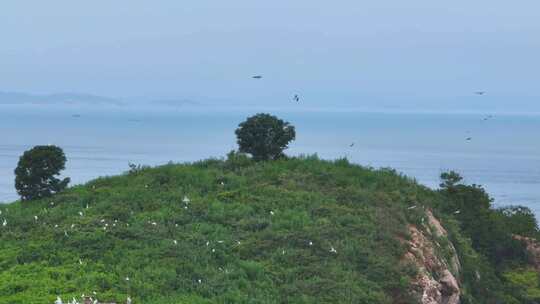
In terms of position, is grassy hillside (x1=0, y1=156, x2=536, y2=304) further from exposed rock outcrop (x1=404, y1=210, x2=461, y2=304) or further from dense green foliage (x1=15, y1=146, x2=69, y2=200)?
dense green foliage (x1=15, y1=146, x2=69, y2=200)

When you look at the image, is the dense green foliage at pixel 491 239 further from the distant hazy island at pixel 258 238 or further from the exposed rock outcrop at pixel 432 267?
the exposed rock outcrop at pixel 432 267

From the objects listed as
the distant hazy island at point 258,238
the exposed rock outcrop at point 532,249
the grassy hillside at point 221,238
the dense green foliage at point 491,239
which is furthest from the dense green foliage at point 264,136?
the exposed rock outcrop at point 532,249

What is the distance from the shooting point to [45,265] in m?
21.1

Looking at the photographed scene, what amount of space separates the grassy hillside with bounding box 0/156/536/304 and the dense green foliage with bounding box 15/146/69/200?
89cm

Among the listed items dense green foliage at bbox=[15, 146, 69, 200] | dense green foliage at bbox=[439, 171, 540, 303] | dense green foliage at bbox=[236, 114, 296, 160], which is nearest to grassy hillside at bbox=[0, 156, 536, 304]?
dense green foliage at bbox=[15, 146, 69, 200]

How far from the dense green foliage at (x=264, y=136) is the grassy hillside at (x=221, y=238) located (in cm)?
231

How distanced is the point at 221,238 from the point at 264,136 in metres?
11.5

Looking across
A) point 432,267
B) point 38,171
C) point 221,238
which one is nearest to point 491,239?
point 432,267

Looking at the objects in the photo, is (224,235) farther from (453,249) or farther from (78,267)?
(453,249)

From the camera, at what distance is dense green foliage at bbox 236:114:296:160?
3375cm

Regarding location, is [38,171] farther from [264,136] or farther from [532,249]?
[532,249]

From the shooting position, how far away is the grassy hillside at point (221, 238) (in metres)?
19.8

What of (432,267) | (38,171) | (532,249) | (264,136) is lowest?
(532,249)

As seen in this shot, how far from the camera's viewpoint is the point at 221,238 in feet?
→ 76.8
